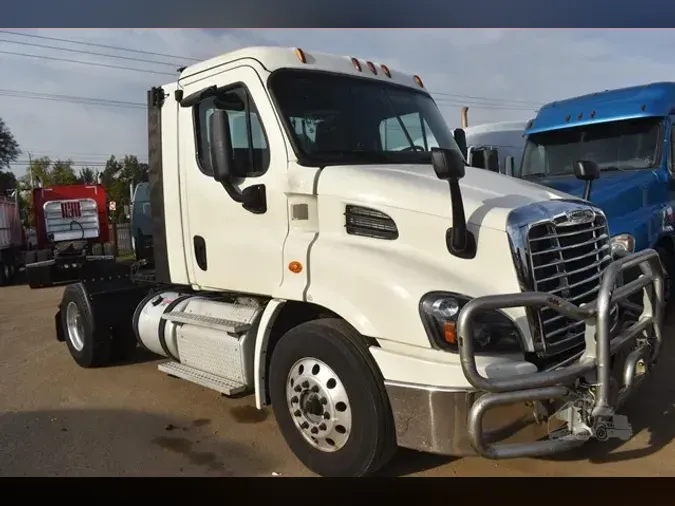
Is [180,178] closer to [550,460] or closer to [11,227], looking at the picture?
[550,460]

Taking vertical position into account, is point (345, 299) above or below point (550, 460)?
above

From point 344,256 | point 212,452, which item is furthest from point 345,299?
point 212,452

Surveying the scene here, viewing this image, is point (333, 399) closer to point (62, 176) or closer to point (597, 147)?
point (597, 147)

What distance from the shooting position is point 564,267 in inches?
147

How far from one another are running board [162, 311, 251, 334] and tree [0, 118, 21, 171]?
373 centimetres

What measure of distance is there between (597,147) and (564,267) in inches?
204

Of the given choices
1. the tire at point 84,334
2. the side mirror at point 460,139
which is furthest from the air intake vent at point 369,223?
the tire at point 84,334

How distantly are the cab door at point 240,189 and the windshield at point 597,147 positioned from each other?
5.41m

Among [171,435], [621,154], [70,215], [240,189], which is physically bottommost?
[171,435]

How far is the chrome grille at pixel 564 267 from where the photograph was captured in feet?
11.5

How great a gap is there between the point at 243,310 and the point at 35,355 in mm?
4172

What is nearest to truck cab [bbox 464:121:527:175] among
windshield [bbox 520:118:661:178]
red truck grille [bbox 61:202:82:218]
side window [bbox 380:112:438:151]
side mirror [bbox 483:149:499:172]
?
windshield [bbox 520:118:661:178]

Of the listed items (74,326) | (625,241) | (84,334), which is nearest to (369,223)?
(625,241)

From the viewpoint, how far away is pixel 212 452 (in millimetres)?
4484
